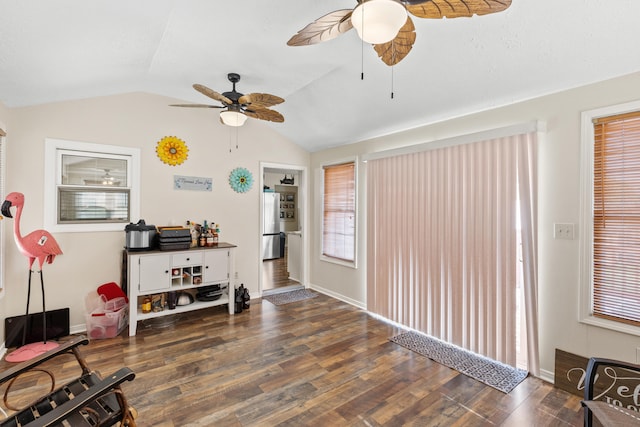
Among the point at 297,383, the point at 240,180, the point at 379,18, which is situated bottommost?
the point at 297,383

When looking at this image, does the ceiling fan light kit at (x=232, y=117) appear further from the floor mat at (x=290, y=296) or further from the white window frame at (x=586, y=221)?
the white window frame at (x=586, y=221)

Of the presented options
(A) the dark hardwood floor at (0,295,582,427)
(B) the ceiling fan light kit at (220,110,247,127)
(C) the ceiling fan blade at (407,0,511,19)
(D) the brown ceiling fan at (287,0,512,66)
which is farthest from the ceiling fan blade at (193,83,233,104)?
(A) the dark hardwood floor at (0,295,582,427)

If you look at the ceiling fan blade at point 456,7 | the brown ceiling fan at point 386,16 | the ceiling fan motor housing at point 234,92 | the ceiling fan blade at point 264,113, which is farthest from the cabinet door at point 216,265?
the ceiling fan blade at point 456,7

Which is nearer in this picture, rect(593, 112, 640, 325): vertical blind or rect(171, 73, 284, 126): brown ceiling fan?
rect(593, 112, 640, 325): vertical blind

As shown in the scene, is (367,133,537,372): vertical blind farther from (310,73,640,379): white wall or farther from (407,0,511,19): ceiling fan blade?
(407,0,511,19): ceiling fan blade

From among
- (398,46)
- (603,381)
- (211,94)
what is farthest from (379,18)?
(603,381)

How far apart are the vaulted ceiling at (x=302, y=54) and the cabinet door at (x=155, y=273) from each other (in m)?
1.83

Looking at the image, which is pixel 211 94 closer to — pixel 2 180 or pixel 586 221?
pixel 2 180

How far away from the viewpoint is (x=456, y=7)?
1273mm

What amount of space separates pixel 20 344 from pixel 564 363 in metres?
4.78

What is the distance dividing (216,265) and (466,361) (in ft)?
9.36

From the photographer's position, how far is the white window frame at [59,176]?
3.07 metres

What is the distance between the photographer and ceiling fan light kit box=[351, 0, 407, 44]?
44.4 inches

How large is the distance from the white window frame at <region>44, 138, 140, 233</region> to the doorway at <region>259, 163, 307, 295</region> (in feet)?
5.34
